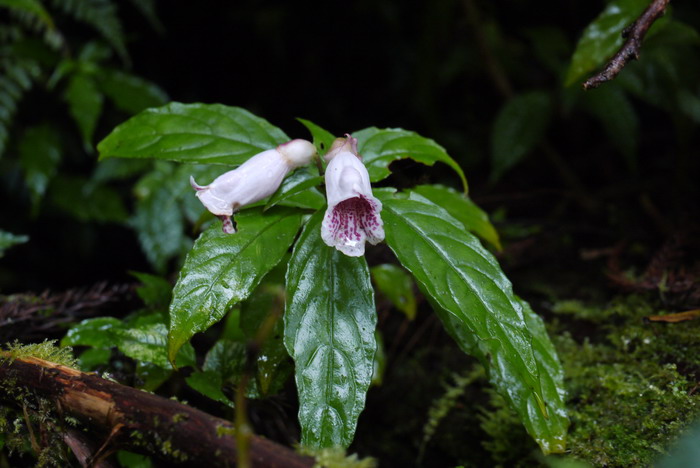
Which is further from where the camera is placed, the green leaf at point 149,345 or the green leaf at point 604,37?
the green leaf at point 604,37

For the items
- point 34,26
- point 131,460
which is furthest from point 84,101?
point 131,460

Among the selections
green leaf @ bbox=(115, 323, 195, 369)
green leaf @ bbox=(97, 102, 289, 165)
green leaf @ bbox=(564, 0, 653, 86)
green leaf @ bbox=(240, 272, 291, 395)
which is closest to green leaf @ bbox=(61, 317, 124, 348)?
green leaf @ bbox=(115, 323, 195, 369)

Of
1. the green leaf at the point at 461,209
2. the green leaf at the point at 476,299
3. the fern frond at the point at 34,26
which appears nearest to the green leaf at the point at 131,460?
the green leaf at the point at 476,299

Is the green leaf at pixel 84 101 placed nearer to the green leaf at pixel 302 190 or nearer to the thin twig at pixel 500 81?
the green leaf at pixel 302 190

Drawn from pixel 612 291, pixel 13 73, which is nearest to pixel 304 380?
pixel 612 291

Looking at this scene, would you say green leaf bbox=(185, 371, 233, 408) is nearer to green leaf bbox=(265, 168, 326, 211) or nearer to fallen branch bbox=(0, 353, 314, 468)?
fallen branch bbox=(0, 353, 314, 468)

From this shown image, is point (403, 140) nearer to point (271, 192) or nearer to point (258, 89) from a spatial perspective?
point (271, 192)

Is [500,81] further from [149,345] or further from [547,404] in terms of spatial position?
[149,345]
